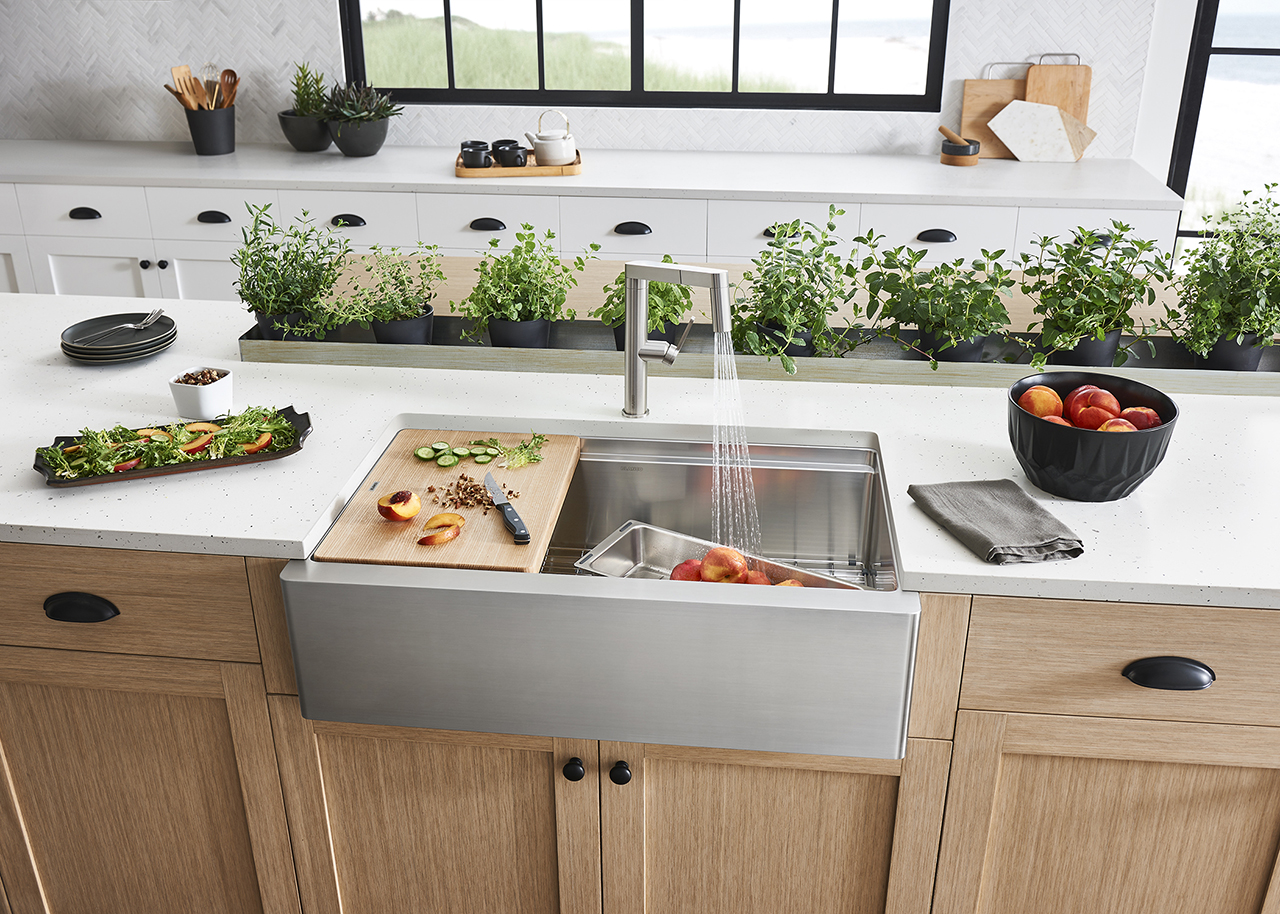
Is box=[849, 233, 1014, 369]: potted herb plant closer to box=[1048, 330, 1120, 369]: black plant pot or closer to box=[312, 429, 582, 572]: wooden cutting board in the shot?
box=[1048, 330, 1120, 369]: black plant pot

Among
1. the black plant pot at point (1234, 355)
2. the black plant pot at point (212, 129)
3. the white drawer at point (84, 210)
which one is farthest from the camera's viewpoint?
the black plant pot at point (212, 129)

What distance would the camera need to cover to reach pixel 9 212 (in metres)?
3.61

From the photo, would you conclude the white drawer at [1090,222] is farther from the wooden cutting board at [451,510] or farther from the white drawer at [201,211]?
the white drawer at [201,211]

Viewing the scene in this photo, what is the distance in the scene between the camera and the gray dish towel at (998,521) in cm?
125

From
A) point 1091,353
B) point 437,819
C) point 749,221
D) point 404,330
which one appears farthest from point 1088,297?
point 749,221

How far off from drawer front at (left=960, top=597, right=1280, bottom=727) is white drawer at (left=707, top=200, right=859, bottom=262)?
7.39ft

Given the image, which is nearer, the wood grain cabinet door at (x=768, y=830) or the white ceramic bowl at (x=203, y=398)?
the wood grain cabinet door at (x=768, y=830)

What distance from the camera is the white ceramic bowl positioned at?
1.60 m

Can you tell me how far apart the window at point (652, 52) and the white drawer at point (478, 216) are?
82 centimetres

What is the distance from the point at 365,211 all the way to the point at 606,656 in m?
2.64

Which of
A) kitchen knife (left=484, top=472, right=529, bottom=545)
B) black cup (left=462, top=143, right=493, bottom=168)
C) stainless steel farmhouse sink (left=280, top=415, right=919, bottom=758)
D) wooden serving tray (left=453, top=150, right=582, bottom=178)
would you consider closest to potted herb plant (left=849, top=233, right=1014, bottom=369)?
stainless steel farmhouse sink (left=280, top=415, right=919, bottom=758)

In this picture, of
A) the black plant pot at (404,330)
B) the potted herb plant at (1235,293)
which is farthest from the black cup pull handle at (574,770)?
the potted herb plant at (1235,293)

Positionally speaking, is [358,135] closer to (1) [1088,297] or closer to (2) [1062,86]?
(2) [1062,86]

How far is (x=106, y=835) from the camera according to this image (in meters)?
1.57
